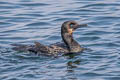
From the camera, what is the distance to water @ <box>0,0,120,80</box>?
15.0m

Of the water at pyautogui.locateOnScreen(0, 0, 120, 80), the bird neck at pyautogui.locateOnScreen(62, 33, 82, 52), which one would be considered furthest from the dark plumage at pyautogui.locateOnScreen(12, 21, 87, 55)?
the water at pyautogui.locateOnScreen(0, 0, 120, 80)

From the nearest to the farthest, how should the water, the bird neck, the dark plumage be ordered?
1. the water
2. the dark plumage
3. the bird neck

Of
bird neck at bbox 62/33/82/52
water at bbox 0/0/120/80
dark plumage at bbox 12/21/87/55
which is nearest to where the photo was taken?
water at bbox 0/0/120/80

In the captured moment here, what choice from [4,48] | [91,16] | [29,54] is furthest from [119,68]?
[91,16]

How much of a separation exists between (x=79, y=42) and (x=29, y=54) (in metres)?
2.45

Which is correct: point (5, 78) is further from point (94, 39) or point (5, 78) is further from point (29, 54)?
point (94, 39)

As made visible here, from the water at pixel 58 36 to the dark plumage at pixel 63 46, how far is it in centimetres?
31

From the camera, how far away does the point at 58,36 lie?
19625 millimetres

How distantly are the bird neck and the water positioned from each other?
1.13ft

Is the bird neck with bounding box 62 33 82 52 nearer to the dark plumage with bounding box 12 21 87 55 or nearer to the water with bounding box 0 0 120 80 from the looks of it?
the dark plumage with bounding box 12 21 87 55

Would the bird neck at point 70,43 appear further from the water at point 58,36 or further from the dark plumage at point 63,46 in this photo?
the water at point 58,36

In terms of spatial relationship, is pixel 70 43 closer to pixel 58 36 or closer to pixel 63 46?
pixel 63 46

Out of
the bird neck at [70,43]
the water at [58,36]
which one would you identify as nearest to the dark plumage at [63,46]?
the bird neck at [70,43]

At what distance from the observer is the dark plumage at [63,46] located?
1717 cm
